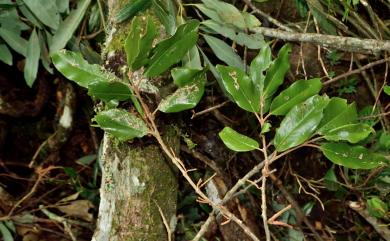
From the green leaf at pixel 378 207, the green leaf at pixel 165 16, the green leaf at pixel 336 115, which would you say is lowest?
the green leaf at pixel 378 207

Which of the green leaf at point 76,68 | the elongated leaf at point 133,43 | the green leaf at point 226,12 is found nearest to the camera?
the elongated leaf at point 133,43

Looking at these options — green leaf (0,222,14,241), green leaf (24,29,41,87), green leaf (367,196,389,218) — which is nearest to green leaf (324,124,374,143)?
green leaf (367,196,389,218)

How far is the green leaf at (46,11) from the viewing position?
48.5 inches

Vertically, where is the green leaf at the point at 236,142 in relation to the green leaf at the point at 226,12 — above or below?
below

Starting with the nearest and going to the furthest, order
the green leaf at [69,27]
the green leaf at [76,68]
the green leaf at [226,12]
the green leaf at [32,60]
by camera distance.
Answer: the green leaf at [76,68] → the green leaf at [226,12] → the green leaf at [69,27] → the green leaf at [32,60]


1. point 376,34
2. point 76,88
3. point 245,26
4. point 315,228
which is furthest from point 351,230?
point 76,88

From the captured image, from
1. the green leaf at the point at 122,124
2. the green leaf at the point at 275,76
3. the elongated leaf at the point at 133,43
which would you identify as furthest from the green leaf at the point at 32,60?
the green leaf at the point at 275,76

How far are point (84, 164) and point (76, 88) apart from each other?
299 millimetres

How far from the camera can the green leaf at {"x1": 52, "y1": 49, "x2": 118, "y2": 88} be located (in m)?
0.83

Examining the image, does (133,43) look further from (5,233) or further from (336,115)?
(5,233)

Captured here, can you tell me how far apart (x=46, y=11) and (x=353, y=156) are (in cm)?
88

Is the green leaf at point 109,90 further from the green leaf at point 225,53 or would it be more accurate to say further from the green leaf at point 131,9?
the green leaf at point 225,53

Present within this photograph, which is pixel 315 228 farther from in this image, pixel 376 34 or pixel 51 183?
pixel 51 183

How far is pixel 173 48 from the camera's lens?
0.83 meters
